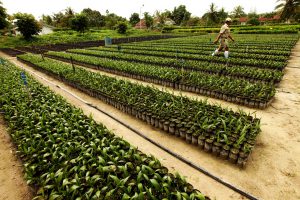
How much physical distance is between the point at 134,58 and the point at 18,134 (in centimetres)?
1232

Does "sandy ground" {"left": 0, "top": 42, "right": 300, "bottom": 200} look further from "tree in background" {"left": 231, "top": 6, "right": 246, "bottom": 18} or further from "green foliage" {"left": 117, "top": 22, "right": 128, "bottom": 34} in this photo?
"tree in background" {"left": 231, "top": 6, "right": 246, "bottom": 18}

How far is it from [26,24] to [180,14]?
7019 cm

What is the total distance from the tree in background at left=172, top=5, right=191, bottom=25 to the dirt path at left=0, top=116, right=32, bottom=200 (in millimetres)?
90452

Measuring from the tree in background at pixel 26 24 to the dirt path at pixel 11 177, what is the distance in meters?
40.2

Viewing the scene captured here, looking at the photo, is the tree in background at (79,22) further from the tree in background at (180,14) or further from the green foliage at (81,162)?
the tree in background at (180,14)

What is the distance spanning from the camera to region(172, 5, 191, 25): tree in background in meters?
86.6

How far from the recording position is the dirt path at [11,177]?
159 inches

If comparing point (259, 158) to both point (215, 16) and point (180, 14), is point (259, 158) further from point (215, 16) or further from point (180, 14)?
point (180, 14)

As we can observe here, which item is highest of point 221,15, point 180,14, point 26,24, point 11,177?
point 180,14

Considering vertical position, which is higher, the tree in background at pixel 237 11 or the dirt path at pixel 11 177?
the tree in background at pixel 237 11

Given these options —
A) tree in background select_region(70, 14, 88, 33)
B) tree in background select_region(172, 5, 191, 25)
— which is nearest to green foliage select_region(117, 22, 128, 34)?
tree in background select_region(70, 14, 88, 33)

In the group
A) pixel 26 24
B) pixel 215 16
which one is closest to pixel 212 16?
pixel 215 16

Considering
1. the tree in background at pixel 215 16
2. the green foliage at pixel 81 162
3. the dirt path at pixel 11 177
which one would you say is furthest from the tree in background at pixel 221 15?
the dirt path at pixel 11 177

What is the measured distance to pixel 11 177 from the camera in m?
4.54
